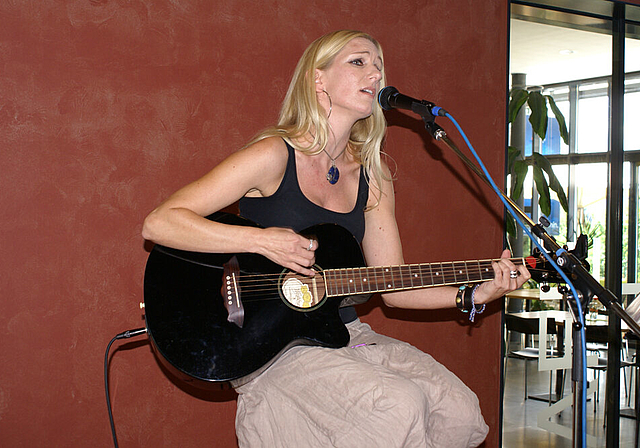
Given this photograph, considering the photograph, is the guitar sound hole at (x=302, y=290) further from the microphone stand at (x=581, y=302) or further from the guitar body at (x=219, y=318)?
the microphone stand at (x=581, y=302)

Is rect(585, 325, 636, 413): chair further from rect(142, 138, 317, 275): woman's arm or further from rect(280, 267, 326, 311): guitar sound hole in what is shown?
rect(142, 138, 317, 275): woman's arm

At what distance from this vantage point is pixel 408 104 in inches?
67.1

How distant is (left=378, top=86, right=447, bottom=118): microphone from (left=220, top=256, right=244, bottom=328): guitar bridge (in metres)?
0.69

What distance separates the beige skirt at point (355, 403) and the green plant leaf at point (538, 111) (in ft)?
6.40

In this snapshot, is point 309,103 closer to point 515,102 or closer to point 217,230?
point 217,230

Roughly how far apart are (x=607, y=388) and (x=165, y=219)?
293 centimetres

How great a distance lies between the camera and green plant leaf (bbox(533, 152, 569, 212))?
3.29m

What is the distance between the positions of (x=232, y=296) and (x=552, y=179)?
231 centimetres

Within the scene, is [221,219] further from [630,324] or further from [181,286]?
[630,324]

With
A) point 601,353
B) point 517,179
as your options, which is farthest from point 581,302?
point 601,353

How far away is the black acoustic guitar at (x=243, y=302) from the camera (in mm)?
1607

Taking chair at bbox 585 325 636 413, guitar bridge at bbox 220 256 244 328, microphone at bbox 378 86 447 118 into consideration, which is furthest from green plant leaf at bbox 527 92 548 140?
guitar bridge at bbox 220 256 244 328

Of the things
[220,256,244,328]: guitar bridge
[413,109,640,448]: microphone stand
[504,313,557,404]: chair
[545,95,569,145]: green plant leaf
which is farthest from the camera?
[545,95,569,145]: green plant leaf

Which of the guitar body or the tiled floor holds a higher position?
the guitar body
